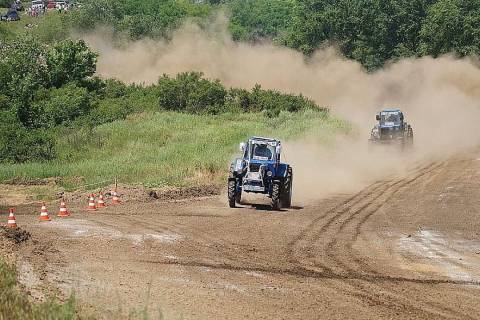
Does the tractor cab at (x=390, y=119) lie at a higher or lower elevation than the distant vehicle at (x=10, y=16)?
lower

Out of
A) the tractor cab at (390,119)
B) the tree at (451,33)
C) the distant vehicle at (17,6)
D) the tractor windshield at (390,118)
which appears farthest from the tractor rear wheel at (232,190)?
the distant vehicle at (17,6)

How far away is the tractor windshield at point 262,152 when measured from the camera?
25.0m

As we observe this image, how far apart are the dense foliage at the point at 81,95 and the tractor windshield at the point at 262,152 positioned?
24326mm

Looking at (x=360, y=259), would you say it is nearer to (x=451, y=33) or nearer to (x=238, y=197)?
(x=238, y=197)

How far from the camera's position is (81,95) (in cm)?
5675

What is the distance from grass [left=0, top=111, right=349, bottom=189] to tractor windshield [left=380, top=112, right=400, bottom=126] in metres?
3.28

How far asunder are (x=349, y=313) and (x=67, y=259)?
235 inches

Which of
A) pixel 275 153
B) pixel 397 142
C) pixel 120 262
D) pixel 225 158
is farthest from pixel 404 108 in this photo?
pixel 120 262

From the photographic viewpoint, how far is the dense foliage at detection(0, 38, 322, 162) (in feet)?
172

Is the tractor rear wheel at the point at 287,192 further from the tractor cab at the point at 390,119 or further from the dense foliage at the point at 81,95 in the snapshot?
the dense foliage at the point at 81,95

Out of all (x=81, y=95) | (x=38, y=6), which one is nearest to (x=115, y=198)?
(x=81, y=95)

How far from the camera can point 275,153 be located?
82.1 feet

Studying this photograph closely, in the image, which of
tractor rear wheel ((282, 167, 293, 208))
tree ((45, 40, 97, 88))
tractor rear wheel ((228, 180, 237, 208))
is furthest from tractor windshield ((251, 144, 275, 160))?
tree ((45, 40, 97, 88))

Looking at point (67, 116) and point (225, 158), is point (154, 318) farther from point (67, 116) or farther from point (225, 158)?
point (67, 116)
